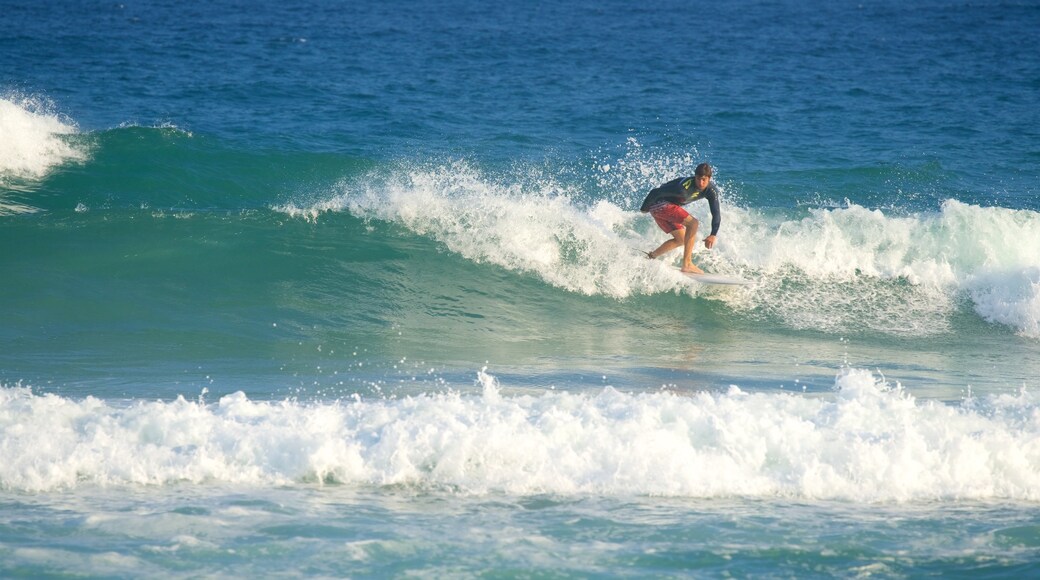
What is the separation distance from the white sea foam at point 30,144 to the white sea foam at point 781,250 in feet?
14.4

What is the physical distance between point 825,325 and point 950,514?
490cm

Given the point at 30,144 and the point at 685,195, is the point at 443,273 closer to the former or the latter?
the point at 685,195

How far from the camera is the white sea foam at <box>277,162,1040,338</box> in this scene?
37.3 feet

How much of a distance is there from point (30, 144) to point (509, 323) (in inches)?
357

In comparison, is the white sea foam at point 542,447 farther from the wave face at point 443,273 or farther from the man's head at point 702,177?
the man's head at point 702,177

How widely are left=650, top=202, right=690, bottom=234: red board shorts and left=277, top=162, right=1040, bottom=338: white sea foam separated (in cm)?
55

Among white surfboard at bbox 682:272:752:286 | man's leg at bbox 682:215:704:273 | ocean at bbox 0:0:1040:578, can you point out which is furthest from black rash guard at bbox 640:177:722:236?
ocean at bbox 0:0:1040:578

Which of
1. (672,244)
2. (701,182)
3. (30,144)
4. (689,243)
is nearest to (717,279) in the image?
(689,243)

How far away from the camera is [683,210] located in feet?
36.3

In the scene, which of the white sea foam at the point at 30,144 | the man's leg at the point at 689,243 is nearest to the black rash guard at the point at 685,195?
the man's leg at the point at 689,243

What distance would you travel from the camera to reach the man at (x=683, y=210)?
35.0 feet

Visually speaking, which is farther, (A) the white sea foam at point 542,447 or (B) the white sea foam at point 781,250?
(B) the white sea foam at point 781,250

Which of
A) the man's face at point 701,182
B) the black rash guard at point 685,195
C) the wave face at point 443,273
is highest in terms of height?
the man's face at point 701,182

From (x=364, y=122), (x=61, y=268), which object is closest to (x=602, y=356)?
(x=61, y=268)
